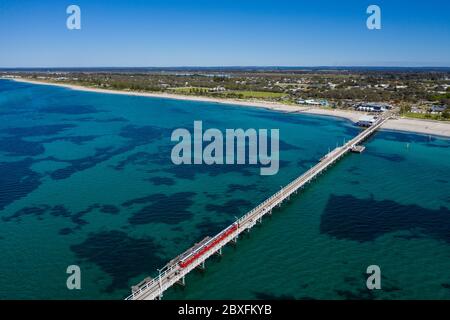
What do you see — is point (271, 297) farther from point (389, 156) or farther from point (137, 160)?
point (389, 156)

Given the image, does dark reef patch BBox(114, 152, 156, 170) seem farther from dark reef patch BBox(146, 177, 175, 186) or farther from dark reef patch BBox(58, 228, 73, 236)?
dark reef patch BBox(58, 228, 73, 236)

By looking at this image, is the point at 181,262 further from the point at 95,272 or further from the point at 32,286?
the point at 32,286

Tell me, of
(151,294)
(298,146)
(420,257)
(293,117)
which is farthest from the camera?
(293,117)

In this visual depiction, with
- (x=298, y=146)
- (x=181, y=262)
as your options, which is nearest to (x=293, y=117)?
(x=298, y=146)

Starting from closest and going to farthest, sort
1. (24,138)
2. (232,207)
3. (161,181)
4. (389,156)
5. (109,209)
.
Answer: (109,209) → (232,207) → (161,181) → (389,156) → (24,138)

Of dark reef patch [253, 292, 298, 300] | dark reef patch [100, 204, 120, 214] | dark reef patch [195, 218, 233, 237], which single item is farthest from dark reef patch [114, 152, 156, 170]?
dark reef patch [253, 292, 298, 300]

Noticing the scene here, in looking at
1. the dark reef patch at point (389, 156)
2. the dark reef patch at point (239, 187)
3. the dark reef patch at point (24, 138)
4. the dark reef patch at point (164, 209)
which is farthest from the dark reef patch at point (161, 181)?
the dark reef patch at point (389, 156)

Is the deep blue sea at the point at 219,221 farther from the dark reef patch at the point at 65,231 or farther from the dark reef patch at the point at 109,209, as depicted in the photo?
the dark reef patch at the point at 65,231

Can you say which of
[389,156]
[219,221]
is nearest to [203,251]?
[219,221]
